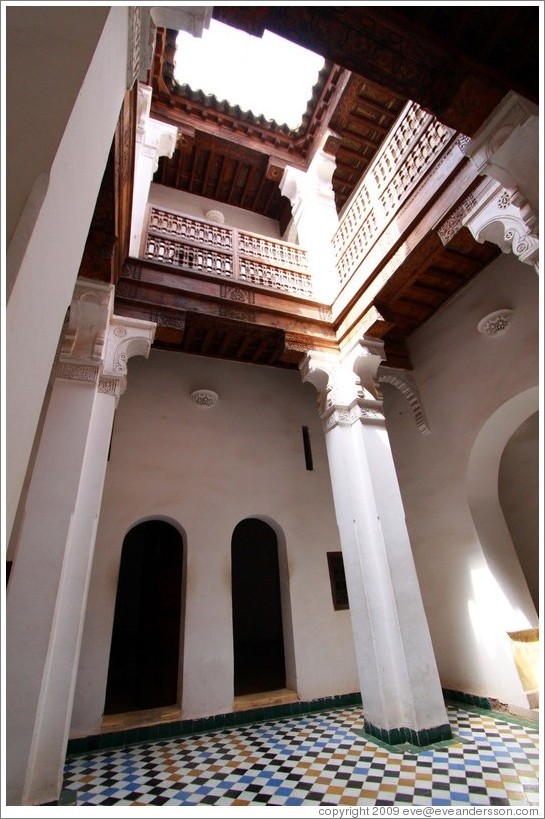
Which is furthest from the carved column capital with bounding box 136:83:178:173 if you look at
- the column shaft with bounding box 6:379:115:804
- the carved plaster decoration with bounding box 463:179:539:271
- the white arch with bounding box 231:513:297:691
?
the white arch with bounding box 231:513:297:691

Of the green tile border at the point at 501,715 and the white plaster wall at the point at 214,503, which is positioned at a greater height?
the white plaster wall at the point at 214,503

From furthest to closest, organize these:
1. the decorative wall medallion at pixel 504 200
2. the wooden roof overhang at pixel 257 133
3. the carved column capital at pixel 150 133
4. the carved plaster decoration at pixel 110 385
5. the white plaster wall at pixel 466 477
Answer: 1. the wooden roof overhang at pixel 257 133
2. the carved column capital at pixel 150 133
3. the white plaster wall at pixel 466 477
4. the carved plaster decoration at pixel 110 385
5. the decorative wall medallion at pixel 504 200

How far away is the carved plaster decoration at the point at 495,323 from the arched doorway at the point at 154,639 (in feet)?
16.4

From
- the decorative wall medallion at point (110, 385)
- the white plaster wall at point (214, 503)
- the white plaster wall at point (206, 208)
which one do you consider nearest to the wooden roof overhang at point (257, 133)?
the white plaster wall at point (206, 208)

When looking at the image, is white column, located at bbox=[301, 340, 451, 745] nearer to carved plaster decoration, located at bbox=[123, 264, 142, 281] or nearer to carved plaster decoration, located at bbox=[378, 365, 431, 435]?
carved plaster decoration, located at bbox=[378, 365, 431, 435]

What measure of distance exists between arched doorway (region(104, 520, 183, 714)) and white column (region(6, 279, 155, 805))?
221cm

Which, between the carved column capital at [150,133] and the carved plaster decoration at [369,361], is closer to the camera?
the carved plaster decoration at [369,361]

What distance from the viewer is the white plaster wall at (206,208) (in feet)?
25.5

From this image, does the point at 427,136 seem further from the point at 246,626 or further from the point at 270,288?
the point at 246,626

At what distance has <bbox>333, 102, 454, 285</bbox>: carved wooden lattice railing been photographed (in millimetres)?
3883

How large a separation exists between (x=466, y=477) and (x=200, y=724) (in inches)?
171

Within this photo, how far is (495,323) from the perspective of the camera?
4.82 meters

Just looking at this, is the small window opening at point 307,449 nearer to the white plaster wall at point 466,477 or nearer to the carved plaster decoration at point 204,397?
the white plaster wall at point 466,477

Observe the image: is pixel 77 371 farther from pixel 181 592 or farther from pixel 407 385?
pixel 407 385
